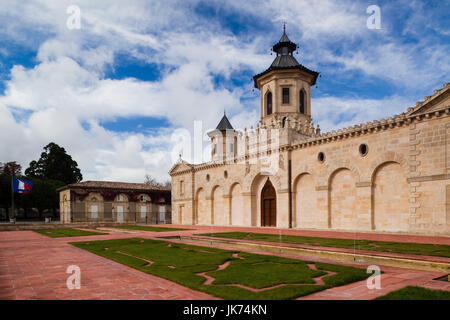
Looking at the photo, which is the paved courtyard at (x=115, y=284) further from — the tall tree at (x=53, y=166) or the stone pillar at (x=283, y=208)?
the tall tree at (x=53, y=166)

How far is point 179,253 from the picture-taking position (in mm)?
11930

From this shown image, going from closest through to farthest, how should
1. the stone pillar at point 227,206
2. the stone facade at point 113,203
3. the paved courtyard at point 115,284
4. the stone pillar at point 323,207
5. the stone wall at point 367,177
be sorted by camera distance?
the paved courtyard at point 115,284 → the stone wall at point 367,177 → the stone pillar at point 323,207 → the stone pillar at point 227,206 → the stone facade at point 113,203

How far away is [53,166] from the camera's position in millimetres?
72188

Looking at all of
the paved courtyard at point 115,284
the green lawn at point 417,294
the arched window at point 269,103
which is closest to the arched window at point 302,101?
the arched window at point 269,103

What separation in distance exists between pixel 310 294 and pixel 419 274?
139 inches

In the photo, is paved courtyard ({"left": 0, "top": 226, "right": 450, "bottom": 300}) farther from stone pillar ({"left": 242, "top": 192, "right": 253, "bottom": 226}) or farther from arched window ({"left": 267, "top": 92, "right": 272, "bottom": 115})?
arched window ({"left": 267, "top": 92, "right": 272, "bottom": 115})

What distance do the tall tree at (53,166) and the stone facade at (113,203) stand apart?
717 inches

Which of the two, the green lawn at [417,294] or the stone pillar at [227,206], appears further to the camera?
the stone pillar at [227,206]

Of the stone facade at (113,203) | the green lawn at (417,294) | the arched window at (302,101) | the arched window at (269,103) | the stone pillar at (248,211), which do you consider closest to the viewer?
the green lawn at (417,294)

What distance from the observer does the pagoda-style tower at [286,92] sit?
1374 inches

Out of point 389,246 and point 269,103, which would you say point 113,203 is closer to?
point 269,103

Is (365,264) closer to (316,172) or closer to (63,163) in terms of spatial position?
(316,172)

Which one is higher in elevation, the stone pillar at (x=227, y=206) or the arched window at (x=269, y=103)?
the arched window at (x=269, y=103)
